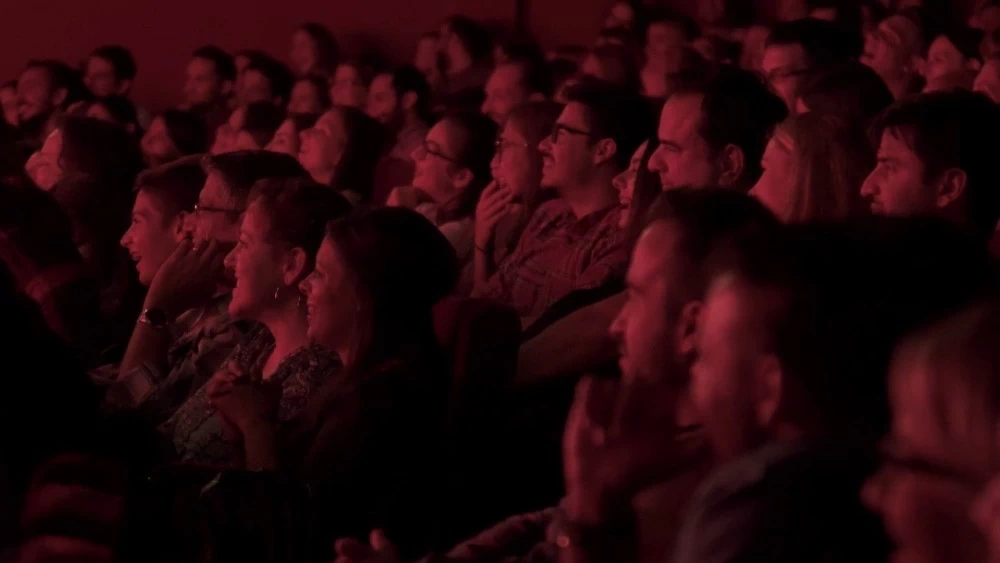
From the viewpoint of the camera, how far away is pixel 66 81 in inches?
262

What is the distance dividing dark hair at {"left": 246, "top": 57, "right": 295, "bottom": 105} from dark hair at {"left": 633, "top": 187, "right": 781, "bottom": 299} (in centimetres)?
515

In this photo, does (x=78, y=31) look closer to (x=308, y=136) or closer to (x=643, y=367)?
(x=308, y=136)

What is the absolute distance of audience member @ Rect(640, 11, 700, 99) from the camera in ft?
16.9

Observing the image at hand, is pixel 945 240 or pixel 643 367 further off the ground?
pixel 945 240

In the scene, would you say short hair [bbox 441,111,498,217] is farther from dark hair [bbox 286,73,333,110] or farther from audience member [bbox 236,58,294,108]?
audience member [bbox 236,58,294,108]

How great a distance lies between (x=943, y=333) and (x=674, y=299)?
1.86 ft

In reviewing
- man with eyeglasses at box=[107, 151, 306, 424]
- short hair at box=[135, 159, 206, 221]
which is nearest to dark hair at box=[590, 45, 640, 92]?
short hair at box=[135, 159, 206, 221]

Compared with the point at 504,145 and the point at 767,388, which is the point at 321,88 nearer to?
the point at 504,145

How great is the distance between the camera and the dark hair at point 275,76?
22.8ft

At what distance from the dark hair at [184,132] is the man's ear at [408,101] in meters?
0.84

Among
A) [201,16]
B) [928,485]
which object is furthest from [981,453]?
[201,16]

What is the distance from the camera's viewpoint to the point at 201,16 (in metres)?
8.60

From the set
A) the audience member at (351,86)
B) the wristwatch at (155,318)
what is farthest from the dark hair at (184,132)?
the wristwatch at (155,318)

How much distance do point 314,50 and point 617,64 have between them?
282 cm
